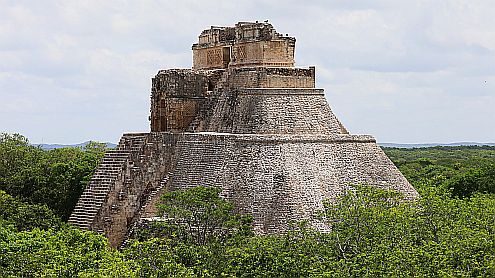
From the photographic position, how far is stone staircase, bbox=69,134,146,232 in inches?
989

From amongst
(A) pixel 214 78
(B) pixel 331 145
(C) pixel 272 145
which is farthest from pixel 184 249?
(A) pixel 214 78

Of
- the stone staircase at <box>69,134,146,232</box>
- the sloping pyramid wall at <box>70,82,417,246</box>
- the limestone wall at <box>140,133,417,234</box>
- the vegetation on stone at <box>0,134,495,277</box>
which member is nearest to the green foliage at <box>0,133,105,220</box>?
the stone staircase at <box>69,134,146,232</box>

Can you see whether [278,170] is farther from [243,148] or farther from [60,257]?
[60,257]

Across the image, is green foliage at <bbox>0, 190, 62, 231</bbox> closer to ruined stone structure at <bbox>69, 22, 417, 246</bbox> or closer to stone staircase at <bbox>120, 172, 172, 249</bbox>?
ruined stone structure at <bbox>69, 22, 417, 246</bbox>

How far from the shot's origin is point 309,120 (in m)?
25.3

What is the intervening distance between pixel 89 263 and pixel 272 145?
24.7 ft

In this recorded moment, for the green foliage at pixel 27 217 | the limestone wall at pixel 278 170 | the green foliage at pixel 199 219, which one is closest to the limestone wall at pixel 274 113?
the limestone wall at pixel 278 170

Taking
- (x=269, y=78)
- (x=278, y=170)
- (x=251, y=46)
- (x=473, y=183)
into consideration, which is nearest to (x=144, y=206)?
(x=278, y=170)

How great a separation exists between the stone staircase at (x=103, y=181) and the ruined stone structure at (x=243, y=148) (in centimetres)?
4

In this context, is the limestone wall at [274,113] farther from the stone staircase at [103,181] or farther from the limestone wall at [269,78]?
the stone staircase at [103,181]

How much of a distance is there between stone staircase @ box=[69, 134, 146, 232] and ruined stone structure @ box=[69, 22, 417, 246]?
0.12 feet

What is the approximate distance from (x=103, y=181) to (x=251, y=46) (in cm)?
646

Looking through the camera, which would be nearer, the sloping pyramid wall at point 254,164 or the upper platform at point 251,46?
the sloping pyramid wall at point 254,164

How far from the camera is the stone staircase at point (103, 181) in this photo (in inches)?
989
